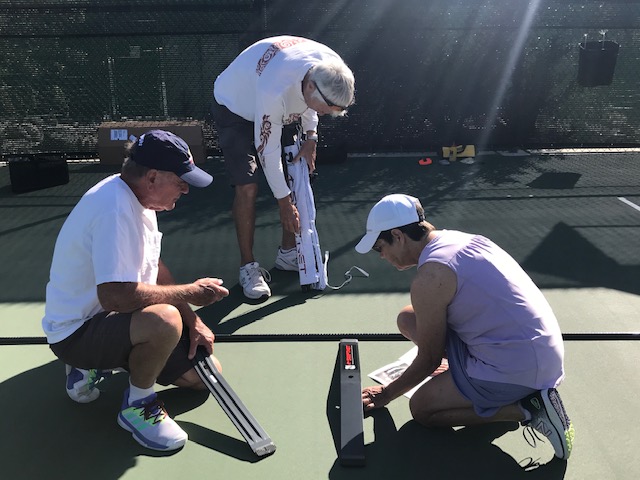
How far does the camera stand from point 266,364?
2.91 metres

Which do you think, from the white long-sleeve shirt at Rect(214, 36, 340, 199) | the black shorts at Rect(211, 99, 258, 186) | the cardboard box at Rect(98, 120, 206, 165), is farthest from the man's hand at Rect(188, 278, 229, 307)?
the cardboard box at Rect(98, 120, 206, 165)

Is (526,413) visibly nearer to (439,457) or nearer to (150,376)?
(439,457)

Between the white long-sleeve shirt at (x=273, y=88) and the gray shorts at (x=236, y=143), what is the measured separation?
10 cm

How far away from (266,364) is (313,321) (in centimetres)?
53

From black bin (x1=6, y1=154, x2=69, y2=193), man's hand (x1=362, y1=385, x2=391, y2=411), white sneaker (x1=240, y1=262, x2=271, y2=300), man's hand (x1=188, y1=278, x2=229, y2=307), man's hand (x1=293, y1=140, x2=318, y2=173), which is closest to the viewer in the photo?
man's hand (x1=188, y1=278, x2=229, y2=307)

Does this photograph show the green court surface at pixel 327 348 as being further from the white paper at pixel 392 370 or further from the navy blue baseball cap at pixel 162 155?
the navy blue baseball cap at pixel 162 155

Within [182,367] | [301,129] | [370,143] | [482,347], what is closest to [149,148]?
[182,367]

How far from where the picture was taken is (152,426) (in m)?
2.28

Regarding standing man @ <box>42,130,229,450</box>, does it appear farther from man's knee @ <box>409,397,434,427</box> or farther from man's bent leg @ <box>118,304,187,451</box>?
man's knee @ <box>409,397,434,427</box>

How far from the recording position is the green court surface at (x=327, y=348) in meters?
2.21

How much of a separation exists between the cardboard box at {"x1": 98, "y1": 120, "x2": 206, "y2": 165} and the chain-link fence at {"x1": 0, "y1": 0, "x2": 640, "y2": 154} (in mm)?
447

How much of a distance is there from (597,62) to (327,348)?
20.2ft

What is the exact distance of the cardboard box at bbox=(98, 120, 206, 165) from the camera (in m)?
6.98

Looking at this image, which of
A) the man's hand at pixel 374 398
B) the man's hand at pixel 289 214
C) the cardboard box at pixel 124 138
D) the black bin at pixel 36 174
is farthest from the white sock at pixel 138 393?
the cardboard box at pixel 124 138
